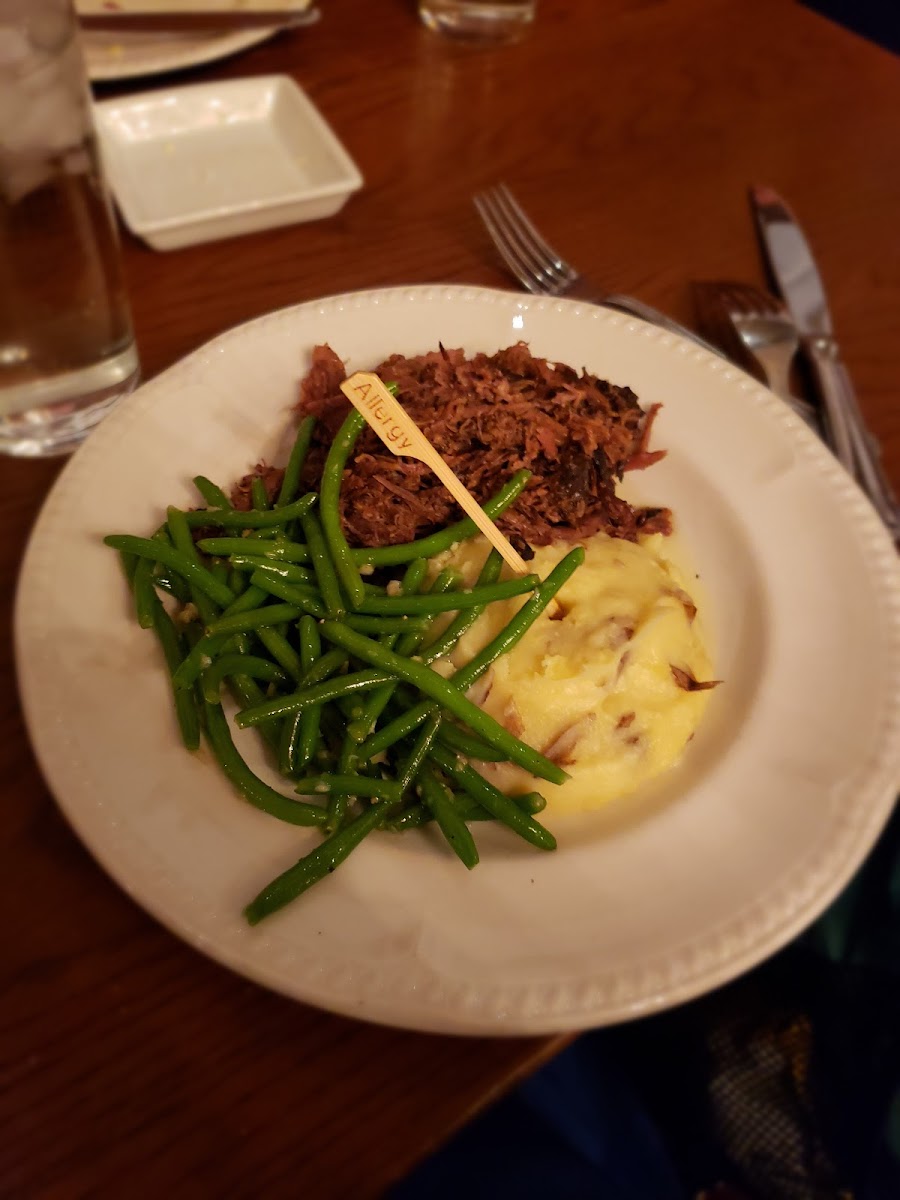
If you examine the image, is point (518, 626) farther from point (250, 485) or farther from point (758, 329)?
point (758, 329)

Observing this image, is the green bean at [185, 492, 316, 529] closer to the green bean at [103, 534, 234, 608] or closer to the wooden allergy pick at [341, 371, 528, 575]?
the green bean at [103, 534, 234, 608]

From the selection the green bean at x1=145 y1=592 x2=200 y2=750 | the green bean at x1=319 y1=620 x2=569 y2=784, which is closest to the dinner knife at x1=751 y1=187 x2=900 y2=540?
the green bean at x1=319 y1=620 x2=569 y2=784

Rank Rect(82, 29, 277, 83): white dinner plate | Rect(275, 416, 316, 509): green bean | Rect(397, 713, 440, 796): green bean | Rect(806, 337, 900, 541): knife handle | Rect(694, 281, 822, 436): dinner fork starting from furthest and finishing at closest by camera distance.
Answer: Rect(82, 29, 277, 83): white dinner plate
Rect(694, 281, 822, 436): dinner fork
Rect(806, 337, 900, 541): knife handle
Rect(275, 416, 316, 509): green bean
Rect(397, 713, 440, 796): green bean

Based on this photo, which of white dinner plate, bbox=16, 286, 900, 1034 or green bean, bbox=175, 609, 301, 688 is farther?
green bean, bbox=175, 609, 301, 688

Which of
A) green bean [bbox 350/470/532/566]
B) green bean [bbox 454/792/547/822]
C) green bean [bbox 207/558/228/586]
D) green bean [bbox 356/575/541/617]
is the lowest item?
green bean [bbox 454/792/547/822]

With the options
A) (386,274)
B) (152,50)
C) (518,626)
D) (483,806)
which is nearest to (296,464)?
(518,626)

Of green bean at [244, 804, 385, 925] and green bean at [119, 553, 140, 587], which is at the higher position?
green bean at [119, 553, 140, 587]

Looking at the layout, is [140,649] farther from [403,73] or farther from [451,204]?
[403,73]
